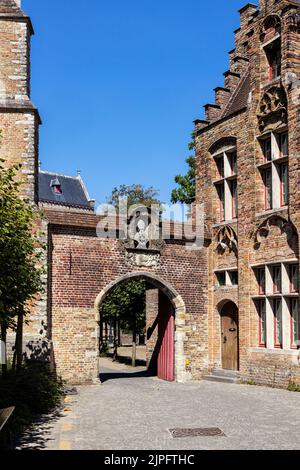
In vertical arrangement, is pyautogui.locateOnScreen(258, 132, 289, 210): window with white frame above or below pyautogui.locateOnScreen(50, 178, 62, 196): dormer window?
below

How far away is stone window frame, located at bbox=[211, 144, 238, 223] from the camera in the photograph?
19219 millimetres

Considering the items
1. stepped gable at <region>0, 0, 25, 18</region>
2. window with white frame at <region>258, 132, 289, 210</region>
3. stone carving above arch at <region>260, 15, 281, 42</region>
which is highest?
stepped gable at <region>0, 0, 25, 18</region>

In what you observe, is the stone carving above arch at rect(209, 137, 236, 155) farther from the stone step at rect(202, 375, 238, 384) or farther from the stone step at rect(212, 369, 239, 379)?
the stone step at rect(202, 375, 238, 384)

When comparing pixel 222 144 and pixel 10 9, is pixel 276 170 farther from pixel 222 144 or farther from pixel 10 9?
pixel 10 9

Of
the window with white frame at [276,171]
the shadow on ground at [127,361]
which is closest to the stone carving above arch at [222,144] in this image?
the window with white frame at [276,171]

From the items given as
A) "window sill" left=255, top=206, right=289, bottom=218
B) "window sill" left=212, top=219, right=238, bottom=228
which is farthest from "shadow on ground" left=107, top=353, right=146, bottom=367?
"window sill" left=255, top=206, right=289, bottom=218

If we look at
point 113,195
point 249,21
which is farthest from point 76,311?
point 113,195

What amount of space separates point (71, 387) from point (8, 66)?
32.4ft

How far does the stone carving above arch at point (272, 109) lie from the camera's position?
17.0 metres

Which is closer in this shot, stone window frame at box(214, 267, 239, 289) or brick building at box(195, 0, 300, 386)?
brick building at box(195, 0, 300, 386)

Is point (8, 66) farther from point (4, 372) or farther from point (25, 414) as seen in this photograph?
point (25, 414)

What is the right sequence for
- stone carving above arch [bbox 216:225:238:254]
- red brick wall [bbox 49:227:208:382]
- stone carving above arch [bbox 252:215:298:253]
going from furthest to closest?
stone carving above arch [bbox 216:225:238:254] < red brick wall [bbox 49:227:208:382] < stone carving above arch [bbox 252:215:298:253]

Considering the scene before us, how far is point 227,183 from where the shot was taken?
19.5 meters

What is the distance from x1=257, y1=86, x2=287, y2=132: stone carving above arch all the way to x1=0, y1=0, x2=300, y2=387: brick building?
4cm
